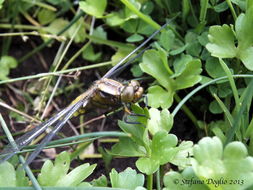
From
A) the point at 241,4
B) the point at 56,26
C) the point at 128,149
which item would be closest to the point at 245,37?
the point at 241,4

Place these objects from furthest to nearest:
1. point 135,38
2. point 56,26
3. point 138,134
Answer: point 56,26 < point 135,38 < point 138,134

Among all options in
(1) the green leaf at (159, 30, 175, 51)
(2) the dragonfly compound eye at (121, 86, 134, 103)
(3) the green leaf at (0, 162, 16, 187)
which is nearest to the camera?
(3) the green leaf at (0, 162, 16, 187)

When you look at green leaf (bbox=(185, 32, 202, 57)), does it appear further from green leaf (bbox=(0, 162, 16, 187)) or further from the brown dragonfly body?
green leaf (bbox=(0, 162, 16, 187))

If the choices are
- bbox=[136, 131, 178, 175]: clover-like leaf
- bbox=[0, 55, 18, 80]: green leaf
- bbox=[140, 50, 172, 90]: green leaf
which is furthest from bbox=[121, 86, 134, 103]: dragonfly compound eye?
bbox=[0, 55, 18, 80]: green leaf

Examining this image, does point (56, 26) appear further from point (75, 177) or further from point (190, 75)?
point (75, 177)

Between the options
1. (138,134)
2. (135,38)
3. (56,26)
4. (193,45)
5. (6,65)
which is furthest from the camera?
(56,26)

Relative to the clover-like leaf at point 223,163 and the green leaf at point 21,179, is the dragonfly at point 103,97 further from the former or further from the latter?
the clover-like leaf at point 223,163
